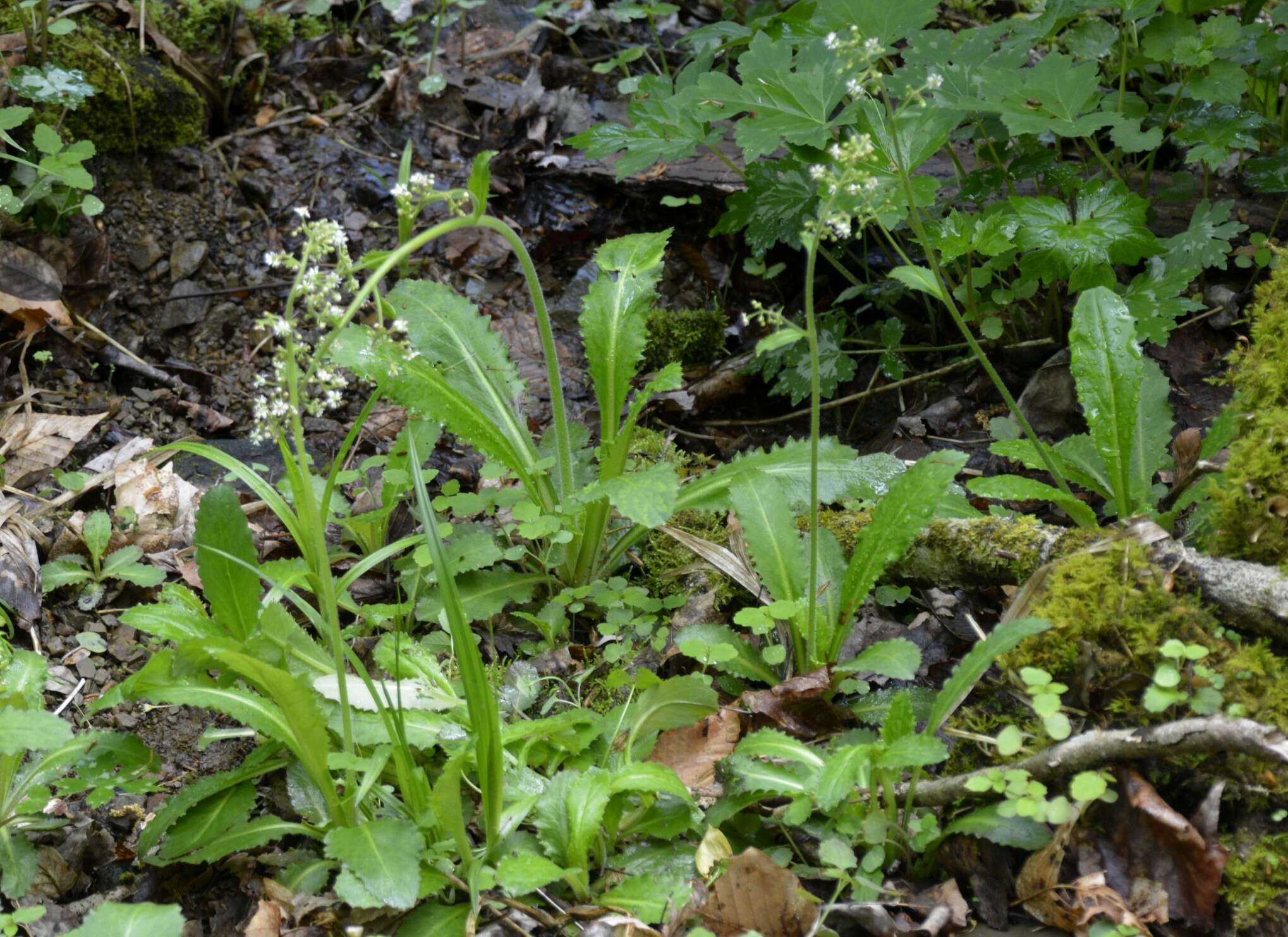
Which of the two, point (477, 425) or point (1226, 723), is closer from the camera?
point (1226, 723)

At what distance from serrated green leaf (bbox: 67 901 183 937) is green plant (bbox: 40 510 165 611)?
1.36m

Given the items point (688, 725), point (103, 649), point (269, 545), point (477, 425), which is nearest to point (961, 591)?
point (688, 725)

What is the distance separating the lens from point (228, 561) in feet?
7.78

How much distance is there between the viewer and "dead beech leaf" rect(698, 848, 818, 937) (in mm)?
1821

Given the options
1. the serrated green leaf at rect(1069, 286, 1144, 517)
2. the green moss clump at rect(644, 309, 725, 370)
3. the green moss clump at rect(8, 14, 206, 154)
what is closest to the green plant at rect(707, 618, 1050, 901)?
the serrated green leaf at rect(1069, 286, 1144, 517)

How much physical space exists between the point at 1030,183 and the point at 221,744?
11.7 feet

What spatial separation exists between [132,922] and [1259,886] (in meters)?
1.96

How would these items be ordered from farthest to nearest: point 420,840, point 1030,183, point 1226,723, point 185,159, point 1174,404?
1. point 185,159
2. point 1030,183
3. point 1174,404
4. point 420,840
5. point 1226,723

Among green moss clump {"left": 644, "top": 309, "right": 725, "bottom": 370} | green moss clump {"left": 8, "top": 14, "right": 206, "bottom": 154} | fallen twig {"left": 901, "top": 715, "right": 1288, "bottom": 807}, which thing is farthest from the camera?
green moss clump {"left": 644, "top": 309, "right": 725, "bottom": 370}

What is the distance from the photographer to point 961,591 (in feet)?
9.02

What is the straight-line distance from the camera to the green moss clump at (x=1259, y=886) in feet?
5.39

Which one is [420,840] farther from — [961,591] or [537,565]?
[961,591]

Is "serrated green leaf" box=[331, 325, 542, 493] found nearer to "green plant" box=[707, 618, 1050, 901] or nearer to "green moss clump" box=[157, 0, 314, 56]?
"green plant" box=[707, 618, 1050, 901]

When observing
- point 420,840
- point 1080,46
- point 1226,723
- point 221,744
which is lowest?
point 221,744
